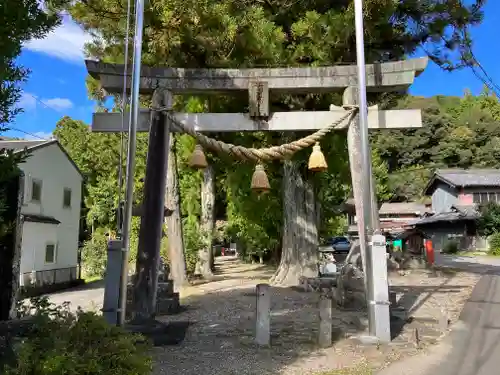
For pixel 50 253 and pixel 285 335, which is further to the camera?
pixel 50 253

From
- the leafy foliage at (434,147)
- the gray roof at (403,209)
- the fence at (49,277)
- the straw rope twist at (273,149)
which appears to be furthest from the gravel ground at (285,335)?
the leafy foliage at (434,147)

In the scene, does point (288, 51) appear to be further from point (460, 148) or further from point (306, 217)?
point (460, 148)

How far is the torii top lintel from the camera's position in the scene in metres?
7.91

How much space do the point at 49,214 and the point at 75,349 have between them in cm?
1881

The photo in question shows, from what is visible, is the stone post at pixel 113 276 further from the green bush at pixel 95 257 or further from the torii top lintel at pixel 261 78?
the green bush at pixel 95 257

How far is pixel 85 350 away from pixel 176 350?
2.89 m

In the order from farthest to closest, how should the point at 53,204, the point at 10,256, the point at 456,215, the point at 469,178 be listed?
1. the point at 469,178
2. the point at 456,215
3. the point at 53,204
4. the point at 10,256

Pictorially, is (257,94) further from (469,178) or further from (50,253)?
(469,178)

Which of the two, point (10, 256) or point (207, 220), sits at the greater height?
point (207, 220)

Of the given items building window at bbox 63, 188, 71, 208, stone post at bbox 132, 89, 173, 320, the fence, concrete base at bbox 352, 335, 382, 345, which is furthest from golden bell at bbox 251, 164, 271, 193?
building window at bbox 63, 188, 71, 208

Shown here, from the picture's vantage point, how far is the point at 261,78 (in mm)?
8000

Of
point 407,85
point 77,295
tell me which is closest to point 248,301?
point 407,85

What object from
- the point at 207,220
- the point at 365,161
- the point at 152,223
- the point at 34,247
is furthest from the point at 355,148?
the point at 34,247

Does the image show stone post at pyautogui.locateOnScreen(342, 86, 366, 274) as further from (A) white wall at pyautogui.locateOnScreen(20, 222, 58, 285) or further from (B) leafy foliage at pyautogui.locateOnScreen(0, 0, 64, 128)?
(A) white wall at pyautogui.locateOnScreen(20, 222, 58, 285)
